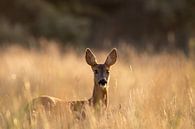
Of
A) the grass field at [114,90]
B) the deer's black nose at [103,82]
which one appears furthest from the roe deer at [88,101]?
the grass field at [114,90]

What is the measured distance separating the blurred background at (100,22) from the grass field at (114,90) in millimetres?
9620

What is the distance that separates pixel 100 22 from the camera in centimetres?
3095

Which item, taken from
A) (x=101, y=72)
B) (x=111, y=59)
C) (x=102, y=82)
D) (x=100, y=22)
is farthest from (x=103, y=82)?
(x=100, y=22)

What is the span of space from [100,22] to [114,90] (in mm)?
22040

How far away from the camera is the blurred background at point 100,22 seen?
26312 mm

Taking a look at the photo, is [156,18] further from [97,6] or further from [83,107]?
[83,107]

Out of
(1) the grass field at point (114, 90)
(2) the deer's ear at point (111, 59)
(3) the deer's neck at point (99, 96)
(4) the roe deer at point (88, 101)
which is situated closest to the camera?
(1) the grass field at point (114, 90)

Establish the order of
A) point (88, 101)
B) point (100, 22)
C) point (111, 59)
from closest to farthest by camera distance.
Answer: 1. point (88, 101)
2. point (111, 59)
3. point (100, 22)

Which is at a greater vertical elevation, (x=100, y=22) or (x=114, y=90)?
(x=100, y=22)

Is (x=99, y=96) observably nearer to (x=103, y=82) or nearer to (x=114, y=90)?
(x=103, y=82)

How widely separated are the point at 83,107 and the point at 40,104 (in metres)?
0.73

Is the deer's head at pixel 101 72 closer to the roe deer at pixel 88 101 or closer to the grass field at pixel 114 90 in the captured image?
the roe deer at pixel 88 101

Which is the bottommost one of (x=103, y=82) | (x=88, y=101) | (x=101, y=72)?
(x=88, y=101)

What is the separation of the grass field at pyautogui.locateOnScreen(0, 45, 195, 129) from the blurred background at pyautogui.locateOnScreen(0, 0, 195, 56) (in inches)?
379
